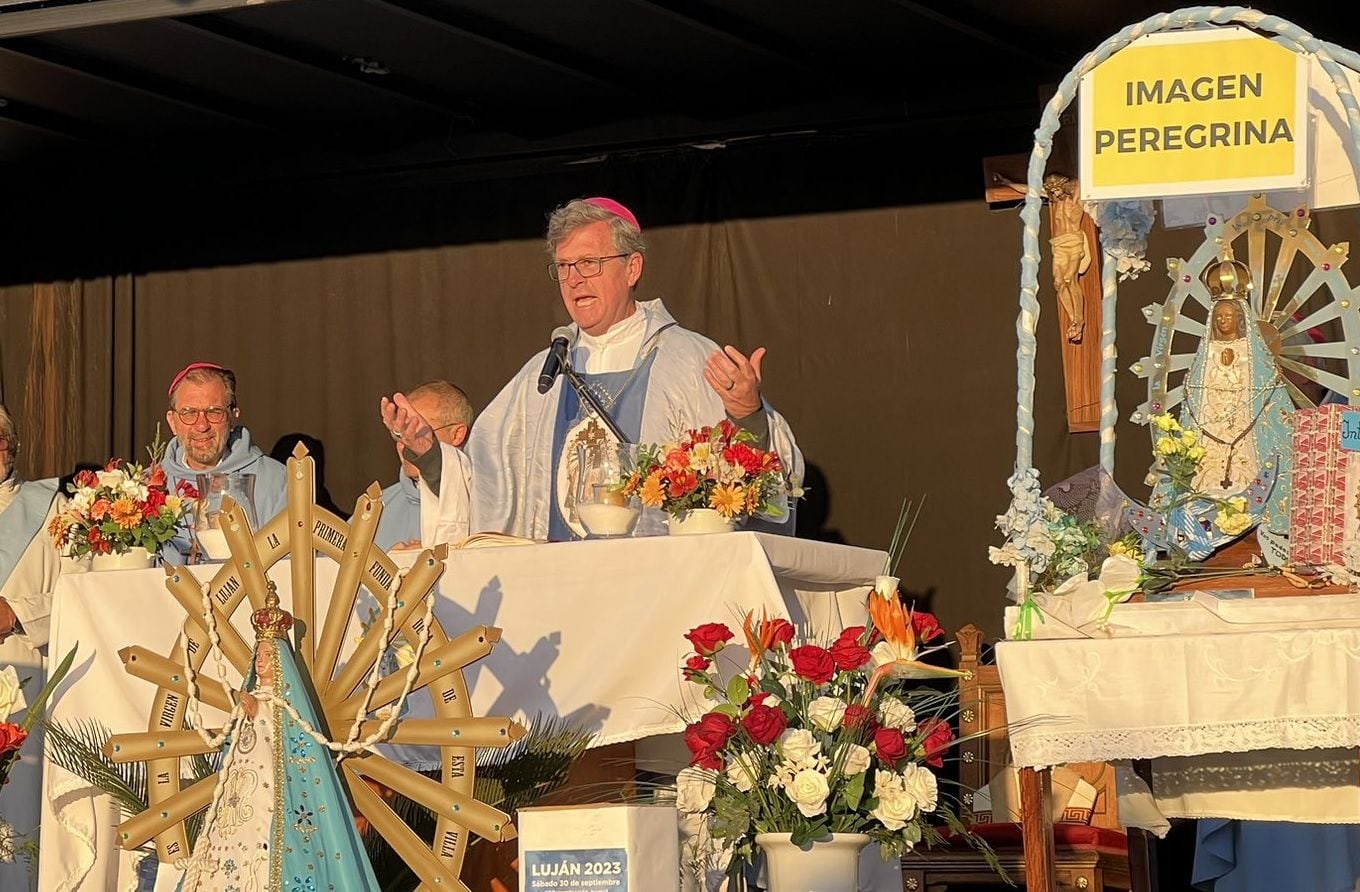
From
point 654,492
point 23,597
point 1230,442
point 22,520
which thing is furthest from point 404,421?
point 22,520

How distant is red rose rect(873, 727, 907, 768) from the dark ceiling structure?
12.1 ft

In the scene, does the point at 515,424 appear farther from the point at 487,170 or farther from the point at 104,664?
the point at 487,170

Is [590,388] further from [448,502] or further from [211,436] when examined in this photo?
[211,436]

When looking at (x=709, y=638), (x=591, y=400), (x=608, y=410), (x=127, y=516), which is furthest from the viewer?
(x=608, y=410)

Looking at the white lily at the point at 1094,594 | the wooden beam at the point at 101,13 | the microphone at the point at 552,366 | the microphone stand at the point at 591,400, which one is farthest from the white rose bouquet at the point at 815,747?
the wooden beam at the point at 101,13

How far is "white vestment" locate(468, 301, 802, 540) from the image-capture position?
698 centimetres

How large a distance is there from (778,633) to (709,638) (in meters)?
0.16

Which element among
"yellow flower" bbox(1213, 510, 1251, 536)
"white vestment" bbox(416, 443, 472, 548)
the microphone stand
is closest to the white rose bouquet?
"yellow flower" bbox(1213, 510, 1251, 536)

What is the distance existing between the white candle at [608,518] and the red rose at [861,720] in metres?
1.38

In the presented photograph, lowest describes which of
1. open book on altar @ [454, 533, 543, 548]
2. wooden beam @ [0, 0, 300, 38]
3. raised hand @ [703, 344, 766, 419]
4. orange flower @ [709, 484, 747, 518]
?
open book on altar @ [454, 533, 543, 548]

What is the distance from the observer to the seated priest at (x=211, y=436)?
8.42 meters

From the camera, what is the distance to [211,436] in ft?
27.7

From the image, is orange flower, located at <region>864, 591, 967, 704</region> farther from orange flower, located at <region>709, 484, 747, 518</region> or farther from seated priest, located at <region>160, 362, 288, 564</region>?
seated priest, located at <region>160, 362, 288, 564</region>

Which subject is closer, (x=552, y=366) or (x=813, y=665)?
(x=813, y=665)
